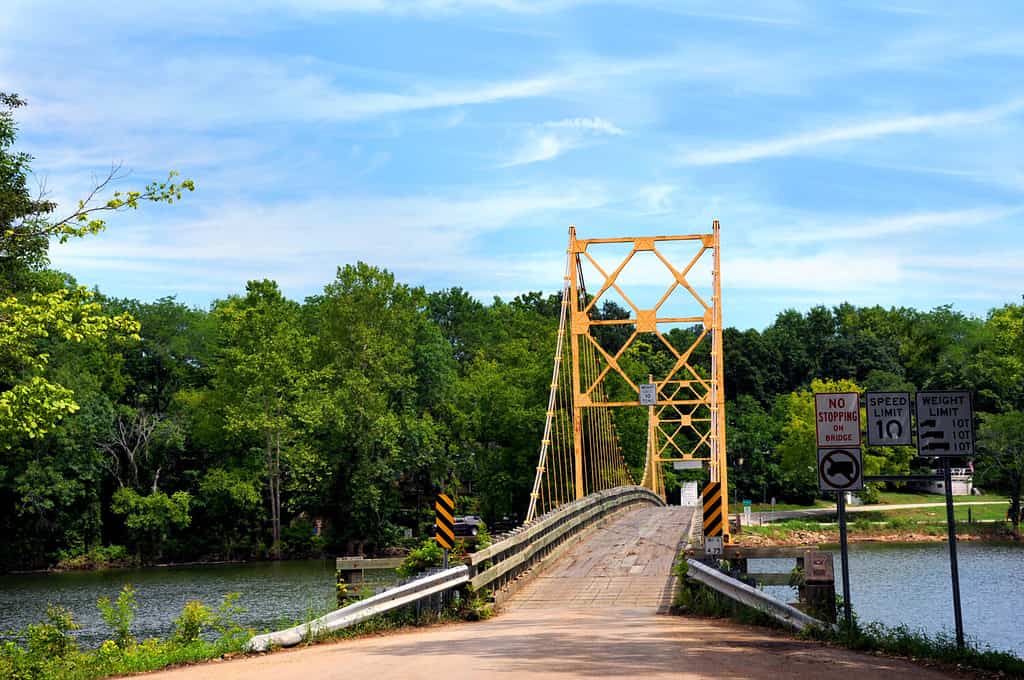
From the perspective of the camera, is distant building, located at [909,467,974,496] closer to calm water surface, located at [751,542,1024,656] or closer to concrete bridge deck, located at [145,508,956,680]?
calm water surface, located at [751,542,1024,656]

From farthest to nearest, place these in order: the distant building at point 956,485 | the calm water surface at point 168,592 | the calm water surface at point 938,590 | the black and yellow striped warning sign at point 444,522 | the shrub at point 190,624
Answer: the distant building at point 956,485 → the calm water surface at point 168,592 → the calm water surface at point 938,590 → the black and yellow striped warning sign at point 444,522 → the shrub at point 190,624

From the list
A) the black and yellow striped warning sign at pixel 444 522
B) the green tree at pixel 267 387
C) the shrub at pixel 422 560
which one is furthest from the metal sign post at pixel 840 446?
the green tree at pixel 267 387

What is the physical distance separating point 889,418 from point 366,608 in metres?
6.18

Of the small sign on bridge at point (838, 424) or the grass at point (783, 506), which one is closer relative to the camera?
the small sign on bridge at point (838, 424)

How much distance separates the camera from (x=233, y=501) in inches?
2141

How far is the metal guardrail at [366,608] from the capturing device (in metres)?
11.8

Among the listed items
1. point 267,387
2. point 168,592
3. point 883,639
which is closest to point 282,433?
point 267,387

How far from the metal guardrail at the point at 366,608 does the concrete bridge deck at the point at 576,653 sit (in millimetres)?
207

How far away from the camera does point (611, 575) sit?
20078 millimetres

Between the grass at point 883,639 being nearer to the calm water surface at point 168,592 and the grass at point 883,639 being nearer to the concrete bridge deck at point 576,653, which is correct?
the concrete bridge deck at point 576,653

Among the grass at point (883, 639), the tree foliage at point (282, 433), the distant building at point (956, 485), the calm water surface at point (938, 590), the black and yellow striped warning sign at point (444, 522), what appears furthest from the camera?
the distant building at point (956, 485)

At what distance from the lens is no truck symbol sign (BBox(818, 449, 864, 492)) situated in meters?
12.6

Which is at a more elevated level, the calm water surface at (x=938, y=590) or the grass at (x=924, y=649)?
the grass at (x=924, y=649)

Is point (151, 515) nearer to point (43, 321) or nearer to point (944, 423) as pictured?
point (43, 321)
